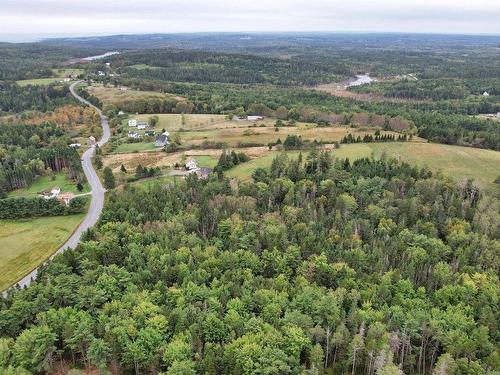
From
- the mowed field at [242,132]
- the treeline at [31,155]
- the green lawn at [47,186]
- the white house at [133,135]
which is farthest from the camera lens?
the white house at [133,135]

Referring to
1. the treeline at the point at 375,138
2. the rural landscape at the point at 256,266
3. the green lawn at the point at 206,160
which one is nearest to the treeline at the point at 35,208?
the rural landscape at the point at 256,266

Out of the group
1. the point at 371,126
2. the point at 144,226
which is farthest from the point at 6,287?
the point at 371,126

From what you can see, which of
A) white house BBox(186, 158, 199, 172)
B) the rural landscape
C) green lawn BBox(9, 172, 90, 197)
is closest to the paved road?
the rural landscape

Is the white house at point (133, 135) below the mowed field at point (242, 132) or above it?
below

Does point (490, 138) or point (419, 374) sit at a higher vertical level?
point (490, 138)

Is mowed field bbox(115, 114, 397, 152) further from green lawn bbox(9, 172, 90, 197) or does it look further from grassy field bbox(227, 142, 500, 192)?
green lawn bbox(9, 172, 90, 197)

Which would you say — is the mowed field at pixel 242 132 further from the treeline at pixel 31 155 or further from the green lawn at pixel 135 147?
the treeline at pixel 31 155

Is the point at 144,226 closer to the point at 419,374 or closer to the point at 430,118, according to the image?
the point at 419,374
